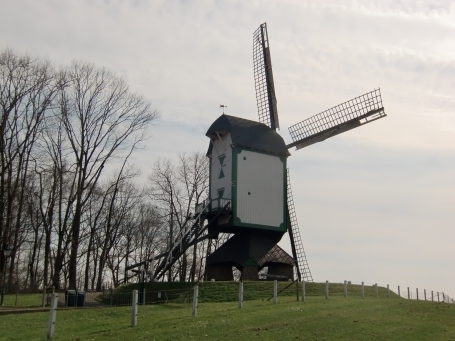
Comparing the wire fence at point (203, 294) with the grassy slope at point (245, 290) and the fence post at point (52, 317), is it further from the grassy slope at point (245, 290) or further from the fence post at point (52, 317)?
the fence post at point (52, 317)

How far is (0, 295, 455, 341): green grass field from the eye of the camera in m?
15.9

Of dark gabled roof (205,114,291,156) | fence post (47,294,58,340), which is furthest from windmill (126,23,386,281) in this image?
fence post (47,294,58,340)

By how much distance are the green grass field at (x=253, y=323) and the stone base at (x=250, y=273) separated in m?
8.64

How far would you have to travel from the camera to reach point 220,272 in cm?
3406

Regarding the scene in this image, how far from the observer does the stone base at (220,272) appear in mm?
33844

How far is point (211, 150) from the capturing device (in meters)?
35.9

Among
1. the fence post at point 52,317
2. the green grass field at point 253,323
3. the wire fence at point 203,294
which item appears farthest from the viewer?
the wire fence at point 203,294

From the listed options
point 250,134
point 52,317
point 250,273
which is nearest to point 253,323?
point 52,317

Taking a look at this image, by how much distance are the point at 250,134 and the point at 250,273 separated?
8084 mm

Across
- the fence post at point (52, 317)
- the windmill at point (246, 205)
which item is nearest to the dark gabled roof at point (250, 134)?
the windmill at point (246, 205)

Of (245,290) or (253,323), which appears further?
(245,290)

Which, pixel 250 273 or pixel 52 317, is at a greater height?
pixel 250 273

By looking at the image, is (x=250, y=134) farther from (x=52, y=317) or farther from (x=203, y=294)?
(x=52, y=317)

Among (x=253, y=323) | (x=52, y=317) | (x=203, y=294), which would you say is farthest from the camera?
(x=203, y=294)
